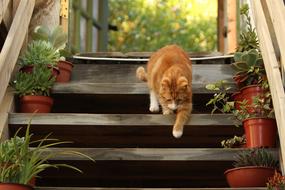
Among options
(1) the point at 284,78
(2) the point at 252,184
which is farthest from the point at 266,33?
(2) the point at 252,184

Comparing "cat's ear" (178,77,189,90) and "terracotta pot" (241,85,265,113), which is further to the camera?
"cat's ear" (178,77,189,90)

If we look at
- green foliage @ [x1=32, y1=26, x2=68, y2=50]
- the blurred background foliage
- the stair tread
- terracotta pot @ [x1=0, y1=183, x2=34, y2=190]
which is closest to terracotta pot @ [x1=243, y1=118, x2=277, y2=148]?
the stair tread

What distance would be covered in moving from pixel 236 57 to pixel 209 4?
11.7 m

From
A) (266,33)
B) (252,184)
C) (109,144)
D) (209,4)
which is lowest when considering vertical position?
(252,184)

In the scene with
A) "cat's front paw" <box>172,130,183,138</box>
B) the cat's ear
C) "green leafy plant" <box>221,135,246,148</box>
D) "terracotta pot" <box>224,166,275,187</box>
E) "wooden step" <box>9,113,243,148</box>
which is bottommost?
"terracotta pot" <box>224,166,275,187</box>

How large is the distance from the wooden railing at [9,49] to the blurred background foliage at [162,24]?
10.4 meters

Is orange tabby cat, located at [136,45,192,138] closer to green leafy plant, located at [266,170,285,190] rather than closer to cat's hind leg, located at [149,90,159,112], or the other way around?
cat's hind leg, located at [149,90,159,112]

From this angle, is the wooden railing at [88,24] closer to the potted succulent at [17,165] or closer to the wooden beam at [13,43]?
the wooden beam at [13,43]

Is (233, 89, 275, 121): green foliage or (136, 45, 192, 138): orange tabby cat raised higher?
(136, 45, 192, 138): orange tabby cat

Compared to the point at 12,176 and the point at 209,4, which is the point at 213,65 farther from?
the point at 209,4

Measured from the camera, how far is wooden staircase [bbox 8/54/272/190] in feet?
12.9

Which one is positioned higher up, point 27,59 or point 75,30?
point 75,30

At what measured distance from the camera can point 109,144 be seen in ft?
15.4

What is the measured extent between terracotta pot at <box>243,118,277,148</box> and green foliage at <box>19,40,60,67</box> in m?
1.53
